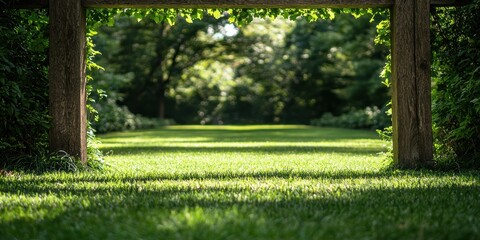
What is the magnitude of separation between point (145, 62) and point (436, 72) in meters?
34.8

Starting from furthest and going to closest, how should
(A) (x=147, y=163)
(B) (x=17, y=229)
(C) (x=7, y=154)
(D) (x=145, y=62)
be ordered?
(D) (x=145, y=62), (A) (x=147, y=163), (C) (x=7, y=154), (B) (x=17, y=229)

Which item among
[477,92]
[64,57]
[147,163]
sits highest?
[64,57]

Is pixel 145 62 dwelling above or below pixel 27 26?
above

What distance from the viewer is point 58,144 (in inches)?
311

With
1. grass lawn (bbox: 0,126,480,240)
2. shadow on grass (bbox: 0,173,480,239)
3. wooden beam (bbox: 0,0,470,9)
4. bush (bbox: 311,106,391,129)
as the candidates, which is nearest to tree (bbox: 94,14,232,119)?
bush (bbox: 311,106,391,129)

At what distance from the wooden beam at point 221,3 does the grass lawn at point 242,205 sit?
2226 mm

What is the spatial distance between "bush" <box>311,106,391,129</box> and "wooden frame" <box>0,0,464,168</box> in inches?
693

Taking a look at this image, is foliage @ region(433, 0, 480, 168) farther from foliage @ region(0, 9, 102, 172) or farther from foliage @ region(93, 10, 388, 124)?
foliage @ region(93, 10, 388, 124)

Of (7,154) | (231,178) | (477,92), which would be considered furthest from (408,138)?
(7,154)

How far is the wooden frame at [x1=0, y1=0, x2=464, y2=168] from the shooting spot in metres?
7.82

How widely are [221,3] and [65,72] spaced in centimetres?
225

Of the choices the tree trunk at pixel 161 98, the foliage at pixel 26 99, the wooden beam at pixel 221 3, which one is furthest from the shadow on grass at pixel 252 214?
the tree trunk at pixel 161 98

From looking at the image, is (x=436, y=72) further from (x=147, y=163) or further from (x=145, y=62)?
(x=145, y=62)

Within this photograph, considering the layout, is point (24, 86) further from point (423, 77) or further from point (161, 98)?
point (161, 98)
